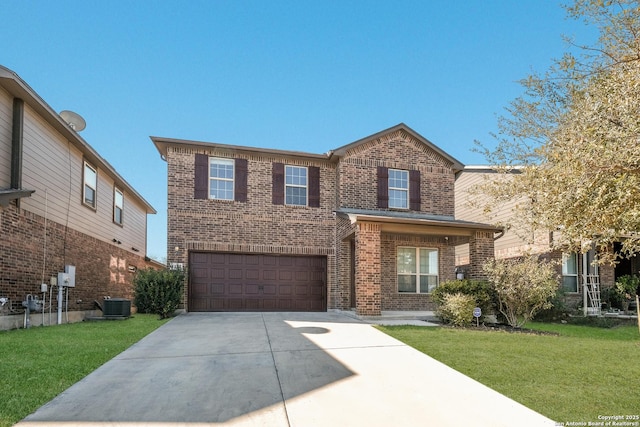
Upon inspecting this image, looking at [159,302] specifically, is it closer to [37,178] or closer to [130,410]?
[37,178]

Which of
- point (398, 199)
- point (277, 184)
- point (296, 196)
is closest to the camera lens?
point (277, 184)

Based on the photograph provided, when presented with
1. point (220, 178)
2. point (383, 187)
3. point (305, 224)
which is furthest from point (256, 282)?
point (383, 187)

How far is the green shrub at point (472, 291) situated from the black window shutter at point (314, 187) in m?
5.51

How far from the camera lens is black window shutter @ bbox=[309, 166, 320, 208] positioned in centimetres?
1426

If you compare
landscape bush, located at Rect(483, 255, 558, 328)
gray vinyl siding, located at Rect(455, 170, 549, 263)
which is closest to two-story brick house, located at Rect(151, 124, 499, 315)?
landscape bush, located at Rect(483, 255, 558, 328)

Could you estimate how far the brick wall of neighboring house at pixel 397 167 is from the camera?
46.6 ft

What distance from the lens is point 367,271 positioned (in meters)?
11.4

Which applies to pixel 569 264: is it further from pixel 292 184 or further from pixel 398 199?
pixel 292 184

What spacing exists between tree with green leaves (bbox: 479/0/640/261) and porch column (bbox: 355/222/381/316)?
164 inches

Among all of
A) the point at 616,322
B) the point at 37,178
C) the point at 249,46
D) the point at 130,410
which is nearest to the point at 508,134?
the point at 616,322

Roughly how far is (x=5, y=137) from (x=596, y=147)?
11.9 m

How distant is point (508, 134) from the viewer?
1004 centimetres

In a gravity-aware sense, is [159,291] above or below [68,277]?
below

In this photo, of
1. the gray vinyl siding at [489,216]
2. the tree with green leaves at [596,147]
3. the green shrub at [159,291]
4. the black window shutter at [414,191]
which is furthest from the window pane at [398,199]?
the green shrub at [159,291]
